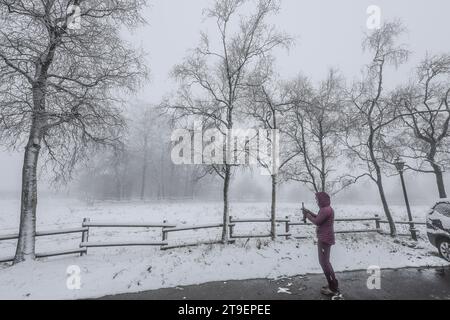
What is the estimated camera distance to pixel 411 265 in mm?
8438

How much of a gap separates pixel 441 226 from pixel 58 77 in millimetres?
12680

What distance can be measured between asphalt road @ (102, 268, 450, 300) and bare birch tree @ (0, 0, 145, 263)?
4.94 meters

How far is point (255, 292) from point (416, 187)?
9678cm

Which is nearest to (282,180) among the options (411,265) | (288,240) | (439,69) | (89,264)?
(288,240)

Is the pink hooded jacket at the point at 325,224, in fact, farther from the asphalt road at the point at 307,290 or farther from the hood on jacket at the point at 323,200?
→ the asphalt road at the point at 307,290

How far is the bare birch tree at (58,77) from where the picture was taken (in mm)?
7375

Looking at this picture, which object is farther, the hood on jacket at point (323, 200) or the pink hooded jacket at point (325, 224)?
the hood on jacket at point (323, 200)

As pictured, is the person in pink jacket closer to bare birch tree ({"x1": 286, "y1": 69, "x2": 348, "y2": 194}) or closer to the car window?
the car window

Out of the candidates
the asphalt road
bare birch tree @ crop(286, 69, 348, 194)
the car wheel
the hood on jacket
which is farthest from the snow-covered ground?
bare birch tree @ crop(286, 69, 348, 194)

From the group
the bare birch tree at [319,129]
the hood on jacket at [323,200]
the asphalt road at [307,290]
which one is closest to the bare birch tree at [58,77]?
the asphalt road at [307,290]

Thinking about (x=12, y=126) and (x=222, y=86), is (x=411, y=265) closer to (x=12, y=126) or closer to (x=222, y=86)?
(x=222, y=86)

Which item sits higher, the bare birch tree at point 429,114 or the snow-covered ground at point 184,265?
the bare birch tree at point 429,114

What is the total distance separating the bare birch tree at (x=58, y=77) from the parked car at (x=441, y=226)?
10.9 metres
